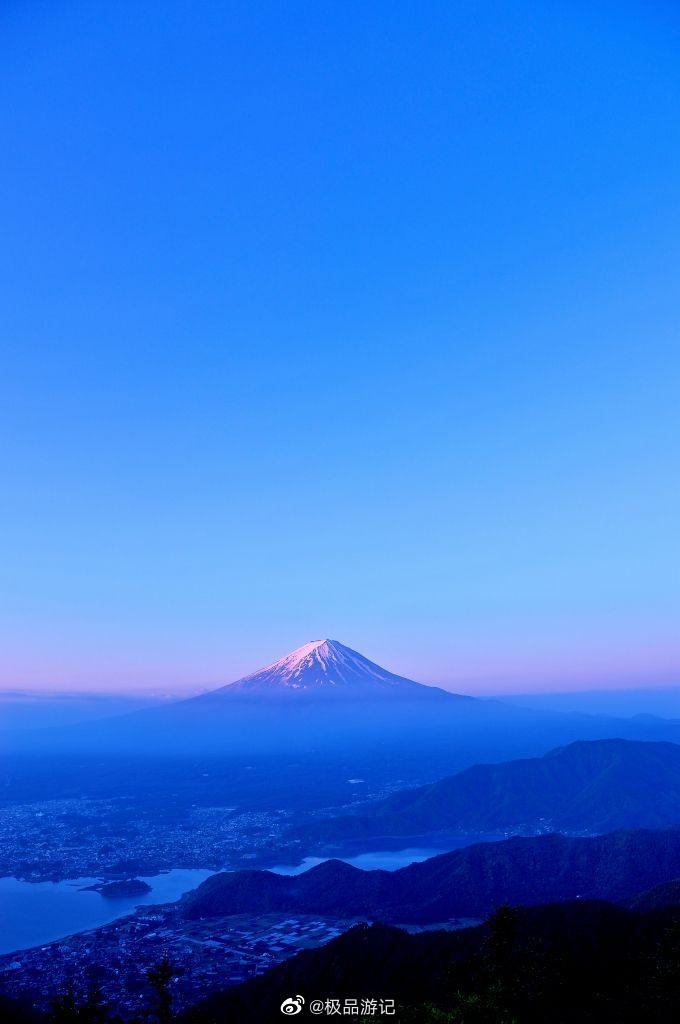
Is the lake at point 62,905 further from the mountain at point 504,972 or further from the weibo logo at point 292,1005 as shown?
the weibo logo at point 292,1005

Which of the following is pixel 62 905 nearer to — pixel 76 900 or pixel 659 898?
pixel 76 900

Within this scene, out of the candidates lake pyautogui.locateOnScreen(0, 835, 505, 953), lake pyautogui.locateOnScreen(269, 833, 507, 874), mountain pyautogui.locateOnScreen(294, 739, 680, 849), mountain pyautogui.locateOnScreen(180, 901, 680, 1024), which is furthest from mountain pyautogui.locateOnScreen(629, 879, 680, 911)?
mountain pyautogui.locateOnScreen(294, 739, 680, 849)

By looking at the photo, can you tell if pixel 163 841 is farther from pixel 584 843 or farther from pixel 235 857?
pixel 584 843

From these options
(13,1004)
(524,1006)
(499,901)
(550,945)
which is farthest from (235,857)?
(524,1006)

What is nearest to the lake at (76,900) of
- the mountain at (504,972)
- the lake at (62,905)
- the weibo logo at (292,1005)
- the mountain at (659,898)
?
the lake at (62,905)

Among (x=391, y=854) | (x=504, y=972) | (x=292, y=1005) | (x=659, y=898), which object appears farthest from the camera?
(x=391, y=854)

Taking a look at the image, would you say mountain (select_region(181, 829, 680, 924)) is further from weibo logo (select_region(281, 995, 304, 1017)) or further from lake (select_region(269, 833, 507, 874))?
weibo logo (select_region(281, 995, 304, 1017))

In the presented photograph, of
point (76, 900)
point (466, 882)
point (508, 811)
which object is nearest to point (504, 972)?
point (466, 882)
